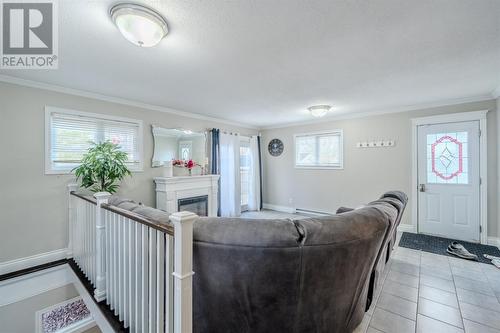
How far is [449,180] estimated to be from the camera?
3.79 m

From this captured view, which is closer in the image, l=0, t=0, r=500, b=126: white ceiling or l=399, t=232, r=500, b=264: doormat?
l=0, t=0, r=500, b=126: white ceiling

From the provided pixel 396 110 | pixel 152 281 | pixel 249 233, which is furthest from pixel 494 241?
pixel 152 281

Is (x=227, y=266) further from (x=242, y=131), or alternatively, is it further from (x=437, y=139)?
(x=242, y=131)

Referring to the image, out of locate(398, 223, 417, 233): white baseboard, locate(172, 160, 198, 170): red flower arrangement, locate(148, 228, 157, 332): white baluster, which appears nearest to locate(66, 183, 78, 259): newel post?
locate(172, 160, 198, 170): red flower arrangement

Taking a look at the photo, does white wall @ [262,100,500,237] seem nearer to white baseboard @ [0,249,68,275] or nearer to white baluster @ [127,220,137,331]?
white baluster @ [127,220,137,331]

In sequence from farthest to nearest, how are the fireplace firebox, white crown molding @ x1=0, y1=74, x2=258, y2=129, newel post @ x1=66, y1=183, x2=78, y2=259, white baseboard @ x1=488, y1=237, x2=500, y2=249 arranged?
the fireplace firebox → white baseboard @ x1=488, y1=237, x2=500, y2=249 → newel post @ x1=66, y1=183, x2=78, y2=259 → white crown molding @ x1=0, y1=74, x2=258, y2=129

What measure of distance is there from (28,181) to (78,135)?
866mm

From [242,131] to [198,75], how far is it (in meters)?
3.30

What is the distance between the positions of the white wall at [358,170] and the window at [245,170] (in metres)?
0.64

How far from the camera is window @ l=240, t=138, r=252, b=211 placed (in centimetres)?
609

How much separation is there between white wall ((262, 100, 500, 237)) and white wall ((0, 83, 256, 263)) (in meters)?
4.61

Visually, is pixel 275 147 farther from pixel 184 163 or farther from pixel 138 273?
pixel 138 273

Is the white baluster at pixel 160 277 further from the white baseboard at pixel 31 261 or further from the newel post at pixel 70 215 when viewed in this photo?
the white baseboard at pixel 31 261

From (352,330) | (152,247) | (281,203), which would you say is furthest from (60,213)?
(281,203)
